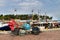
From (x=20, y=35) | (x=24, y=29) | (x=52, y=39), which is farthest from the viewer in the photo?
(x=24, y=29)

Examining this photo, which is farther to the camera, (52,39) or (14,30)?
(14,30)

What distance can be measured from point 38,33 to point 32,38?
236 centimetres

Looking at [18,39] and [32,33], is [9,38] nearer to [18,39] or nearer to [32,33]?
[18,39]

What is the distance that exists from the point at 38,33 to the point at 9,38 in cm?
321

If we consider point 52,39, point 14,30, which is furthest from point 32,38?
point 14,30

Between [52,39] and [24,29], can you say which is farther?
[24,29]

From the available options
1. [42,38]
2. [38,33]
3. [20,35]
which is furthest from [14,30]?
[42,38]

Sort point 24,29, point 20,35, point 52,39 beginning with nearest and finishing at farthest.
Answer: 1. point 52,39
2. point 20,35
3. point 24,29

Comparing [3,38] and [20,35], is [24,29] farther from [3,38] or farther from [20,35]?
[3,38]

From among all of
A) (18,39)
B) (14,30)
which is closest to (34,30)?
(14,30)

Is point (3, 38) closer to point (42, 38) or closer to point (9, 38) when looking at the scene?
point (9, 38)

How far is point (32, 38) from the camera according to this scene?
16.9 meters

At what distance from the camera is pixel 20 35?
18.7m

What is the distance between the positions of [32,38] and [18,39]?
44.0 inches
